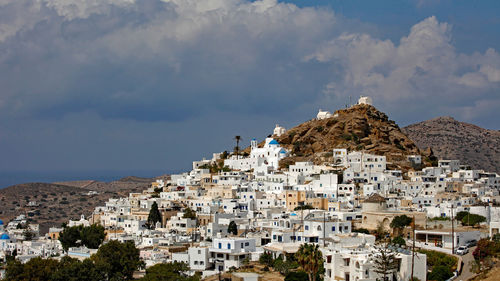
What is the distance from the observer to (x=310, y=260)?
42219mm

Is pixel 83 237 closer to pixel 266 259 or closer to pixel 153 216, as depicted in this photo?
pixel 153 216

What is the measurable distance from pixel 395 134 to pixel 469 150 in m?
37.6

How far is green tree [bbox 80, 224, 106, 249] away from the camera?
62.8 metres

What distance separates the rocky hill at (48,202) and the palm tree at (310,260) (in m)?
65.7

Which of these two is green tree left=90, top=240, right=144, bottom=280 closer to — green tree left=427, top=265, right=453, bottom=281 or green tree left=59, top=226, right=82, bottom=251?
green tree left=59, top=226, right=82, bottom=251

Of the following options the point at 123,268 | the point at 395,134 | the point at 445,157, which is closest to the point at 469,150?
the point at 445,157

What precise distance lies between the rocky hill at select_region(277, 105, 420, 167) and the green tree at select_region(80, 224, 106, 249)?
3093cm

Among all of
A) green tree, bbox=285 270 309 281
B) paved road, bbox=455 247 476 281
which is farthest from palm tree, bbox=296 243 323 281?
paved road, bbox=455 247 476 281

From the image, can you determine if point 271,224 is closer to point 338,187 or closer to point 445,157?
point 338,187

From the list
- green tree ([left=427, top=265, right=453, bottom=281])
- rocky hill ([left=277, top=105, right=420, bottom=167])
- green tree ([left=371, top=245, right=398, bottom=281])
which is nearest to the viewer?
green tree ([left=371, top=245, right=398, bottom=281])

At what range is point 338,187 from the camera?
235 feet

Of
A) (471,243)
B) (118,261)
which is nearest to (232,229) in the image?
(118,261)

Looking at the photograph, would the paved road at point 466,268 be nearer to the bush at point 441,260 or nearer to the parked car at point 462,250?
the parked car at point 462,250

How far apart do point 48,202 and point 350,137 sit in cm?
6106
